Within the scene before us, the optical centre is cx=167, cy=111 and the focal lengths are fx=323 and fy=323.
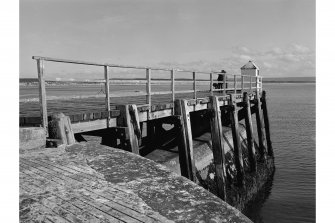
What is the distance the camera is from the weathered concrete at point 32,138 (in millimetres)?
4492

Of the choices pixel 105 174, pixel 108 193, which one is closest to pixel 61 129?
pixel 105 174

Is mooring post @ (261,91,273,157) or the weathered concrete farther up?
the weathered concrete

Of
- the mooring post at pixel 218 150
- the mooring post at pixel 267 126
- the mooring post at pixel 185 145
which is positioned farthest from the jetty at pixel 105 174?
the mooring post at pixel 267 126

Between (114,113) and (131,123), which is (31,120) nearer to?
(114,113)

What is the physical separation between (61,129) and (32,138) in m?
0.41

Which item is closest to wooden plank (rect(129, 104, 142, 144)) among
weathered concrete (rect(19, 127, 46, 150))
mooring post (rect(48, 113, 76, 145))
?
mooring post (rect(48, 113, 76, 145))

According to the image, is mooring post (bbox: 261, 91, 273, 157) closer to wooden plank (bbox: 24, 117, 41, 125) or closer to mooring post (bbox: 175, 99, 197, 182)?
mooring post (bbox: 175, 99, 197, 182)

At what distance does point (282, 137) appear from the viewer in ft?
75.5

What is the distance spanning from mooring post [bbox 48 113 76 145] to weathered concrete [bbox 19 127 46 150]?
15 centimetres

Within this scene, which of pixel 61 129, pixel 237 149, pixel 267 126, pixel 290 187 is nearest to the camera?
pixel 61 129

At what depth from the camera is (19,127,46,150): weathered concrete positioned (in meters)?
4.49

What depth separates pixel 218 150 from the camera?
9055 millimetres

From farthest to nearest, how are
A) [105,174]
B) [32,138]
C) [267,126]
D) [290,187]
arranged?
[267,126], [290,187], [32,138], [105,174]

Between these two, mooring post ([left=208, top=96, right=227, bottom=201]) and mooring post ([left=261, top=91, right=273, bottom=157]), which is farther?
mooring post ([left=261, top=91, right=273, bottom=157])
